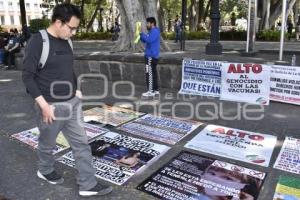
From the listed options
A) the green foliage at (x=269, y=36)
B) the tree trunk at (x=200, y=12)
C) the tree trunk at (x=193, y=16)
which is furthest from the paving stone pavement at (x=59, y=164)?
the tree trunk at (x=200, y=12)

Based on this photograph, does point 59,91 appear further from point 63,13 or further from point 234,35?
point 234,35

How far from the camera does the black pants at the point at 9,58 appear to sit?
46.9 feet

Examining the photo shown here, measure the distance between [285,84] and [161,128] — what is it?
10.6ft

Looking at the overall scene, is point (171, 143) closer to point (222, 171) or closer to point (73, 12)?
point (222, 171)

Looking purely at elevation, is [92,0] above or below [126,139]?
above

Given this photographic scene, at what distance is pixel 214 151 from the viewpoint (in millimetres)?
5184

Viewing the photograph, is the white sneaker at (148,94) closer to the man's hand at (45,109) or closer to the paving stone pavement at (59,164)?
the paving stone pavement at (59,164)

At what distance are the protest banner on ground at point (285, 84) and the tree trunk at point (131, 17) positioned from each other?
5.34 meters

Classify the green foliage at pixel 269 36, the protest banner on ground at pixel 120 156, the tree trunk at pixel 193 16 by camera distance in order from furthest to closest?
the tree trunk at pixel 193 16 → the green foliage at pixel 269 36 → the protest banner on ground at pixel 120 156

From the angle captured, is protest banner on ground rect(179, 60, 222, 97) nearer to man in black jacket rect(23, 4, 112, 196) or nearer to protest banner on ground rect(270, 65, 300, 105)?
protest banner on ground rect(270, 65, 300, 105)

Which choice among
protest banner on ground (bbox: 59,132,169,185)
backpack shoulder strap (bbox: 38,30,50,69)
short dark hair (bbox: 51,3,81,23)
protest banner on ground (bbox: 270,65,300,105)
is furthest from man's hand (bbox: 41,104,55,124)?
protest banner on ground (bbox: 270,65,300,105)

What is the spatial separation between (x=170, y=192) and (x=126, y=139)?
5.77 ft

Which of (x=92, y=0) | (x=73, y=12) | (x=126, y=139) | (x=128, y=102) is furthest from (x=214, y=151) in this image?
(x=92, y=0)

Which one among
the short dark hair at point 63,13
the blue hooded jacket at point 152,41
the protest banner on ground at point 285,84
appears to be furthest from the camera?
the blue hooded jacket at point 152,41
